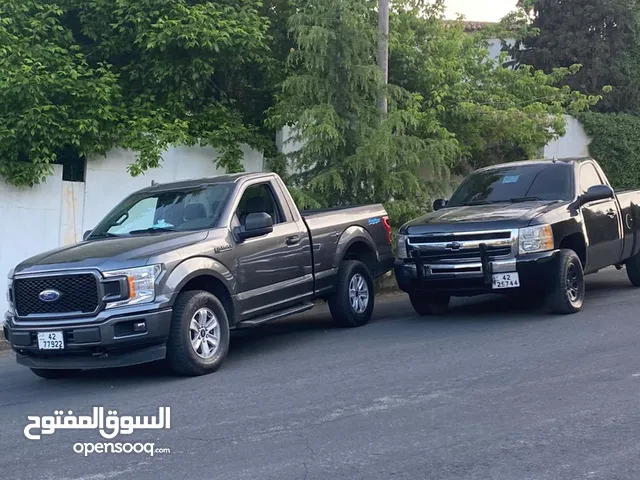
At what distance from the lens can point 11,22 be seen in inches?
513

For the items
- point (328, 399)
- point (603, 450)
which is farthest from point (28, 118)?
point (603, 450)

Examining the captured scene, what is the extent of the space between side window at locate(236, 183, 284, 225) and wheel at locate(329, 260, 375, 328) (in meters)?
1.21

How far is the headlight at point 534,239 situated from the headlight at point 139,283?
14.3 feet

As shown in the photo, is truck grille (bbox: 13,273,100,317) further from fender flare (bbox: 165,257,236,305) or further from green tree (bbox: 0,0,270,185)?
green tree (bbox: 0,0,270,185)

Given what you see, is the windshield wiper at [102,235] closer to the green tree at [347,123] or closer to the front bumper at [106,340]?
the front bumper at [106,340]

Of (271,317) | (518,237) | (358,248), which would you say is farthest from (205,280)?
(518,237)

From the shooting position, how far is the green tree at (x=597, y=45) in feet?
70.9

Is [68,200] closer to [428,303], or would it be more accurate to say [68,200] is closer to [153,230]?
[153,230]

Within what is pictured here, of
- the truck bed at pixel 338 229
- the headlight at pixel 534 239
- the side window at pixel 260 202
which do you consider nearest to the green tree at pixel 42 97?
the side window at pixel 260 202

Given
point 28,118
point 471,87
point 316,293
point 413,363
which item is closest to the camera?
point 413,363

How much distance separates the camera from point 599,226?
11.1m

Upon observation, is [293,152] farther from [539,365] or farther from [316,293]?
[539,365]

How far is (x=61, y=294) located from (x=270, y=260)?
91.9 inches

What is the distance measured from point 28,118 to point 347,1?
517 cm
